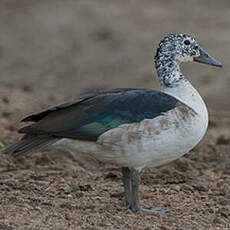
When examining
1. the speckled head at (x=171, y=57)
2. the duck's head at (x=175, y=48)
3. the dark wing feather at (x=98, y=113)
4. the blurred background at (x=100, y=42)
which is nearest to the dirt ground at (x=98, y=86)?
the blurred background at (x=100, y=42)

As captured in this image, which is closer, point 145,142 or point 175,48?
point 145,142

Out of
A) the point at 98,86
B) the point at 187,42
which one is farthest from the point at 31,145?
the point at 98,86

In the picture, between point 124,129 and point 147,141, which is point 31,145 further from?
point 147,141

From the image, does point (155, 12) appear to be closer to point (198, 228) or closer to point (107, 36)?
point (107, 36)

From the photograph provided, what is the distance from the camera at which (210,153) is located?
8.62m

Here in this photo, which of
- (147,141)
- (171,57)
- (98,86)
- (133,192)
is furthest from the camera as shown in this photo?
(98,86)

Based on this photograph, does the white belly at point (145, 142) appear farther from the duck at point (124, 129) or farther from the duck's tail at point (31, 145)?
the duck's tail at point (31, 145)

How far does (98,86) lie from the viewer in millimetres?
14070

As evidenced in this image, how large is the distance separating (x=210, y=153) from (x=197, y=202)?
235cm

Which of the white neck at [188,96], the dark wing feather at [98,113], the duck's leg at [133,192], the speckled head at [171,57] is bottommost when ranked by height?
the duck's leg at [133,192]

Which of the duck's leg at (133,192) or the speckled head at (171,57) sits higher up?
the speckled head at (171,57)

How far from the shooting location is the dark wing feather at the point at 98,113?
5590 millimetres

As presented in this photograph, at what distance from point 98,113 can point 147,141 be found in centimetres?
50

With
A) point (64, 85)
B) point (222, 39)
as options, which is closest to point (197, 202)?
point (64, 85)
